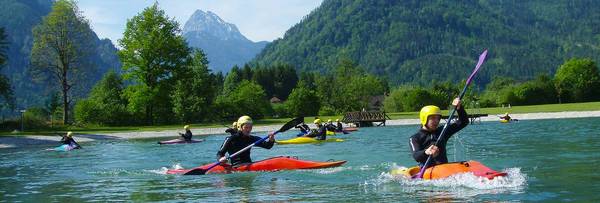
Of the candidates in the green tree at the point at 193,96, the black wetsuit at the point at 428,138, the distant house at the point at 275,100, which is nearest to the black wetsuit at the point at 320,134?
the black wetsuit at the point at 428,138

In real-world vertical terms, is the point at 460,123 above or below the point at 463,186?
above

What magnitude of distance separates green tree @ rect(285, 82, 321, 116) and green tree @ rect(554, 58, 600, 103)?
48.0 meters

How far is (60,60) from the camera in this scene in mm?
65875

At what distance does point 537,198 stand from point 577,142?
52.5 feet

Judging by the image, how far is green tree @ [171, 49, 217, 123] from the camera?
70438 millimetres

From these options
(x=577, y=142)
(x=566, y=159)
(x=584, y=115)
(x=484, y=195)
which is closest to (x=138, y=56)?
(x=584, y=115)

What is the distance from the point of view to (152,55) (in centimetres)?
6662

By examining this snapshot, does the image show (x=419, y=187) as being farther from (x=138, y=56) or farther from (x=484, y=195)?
(x=138, y=56)

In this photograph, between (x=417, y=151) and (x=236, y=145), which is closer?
(x=417, y=151)

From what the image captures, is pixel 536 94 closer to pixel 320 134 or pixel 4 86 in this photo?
pixel 320 134

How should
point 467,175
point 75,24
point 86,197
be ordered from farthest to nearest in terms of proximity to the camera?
point 75,24
point 86,197
point 467,175

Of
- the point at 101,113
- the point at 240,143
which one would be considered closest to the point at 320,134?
the point at 240,143

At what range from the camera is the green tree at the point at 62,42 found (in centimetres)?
6500

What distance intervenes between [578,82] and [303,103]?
181ft
